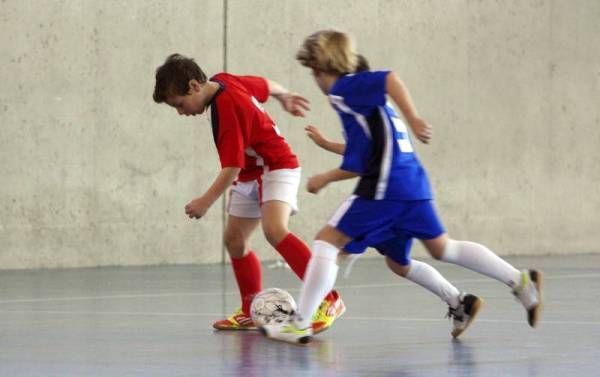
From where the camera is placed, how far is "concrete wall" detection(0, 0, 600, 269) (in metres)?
11.7

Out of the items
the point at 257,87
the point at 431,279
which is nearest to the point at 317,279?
the point at 431,279

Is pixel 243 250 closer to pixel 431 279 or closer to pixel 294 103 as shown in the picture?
pixel 294 103

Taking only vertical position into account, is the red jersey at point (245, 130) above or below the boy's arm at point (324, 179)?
above

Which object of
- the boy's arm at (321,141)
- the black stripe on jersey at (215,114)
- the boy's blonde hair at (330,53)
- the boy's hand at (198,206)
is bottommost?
the boy's hand at (198,206)

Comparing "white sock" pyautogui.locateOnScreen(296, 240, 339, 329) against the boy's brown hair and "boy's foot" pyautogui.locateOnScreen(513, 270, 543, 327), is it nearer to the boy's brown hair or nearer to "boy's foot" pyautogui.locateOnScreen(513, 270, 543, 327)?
"boy's foot" pyautogui.locateOnScreen(513, 270, 543, 327)

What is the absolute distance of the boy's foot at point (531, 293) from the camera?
252 inches

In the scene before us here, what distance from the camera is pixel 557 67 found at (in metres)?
15.2

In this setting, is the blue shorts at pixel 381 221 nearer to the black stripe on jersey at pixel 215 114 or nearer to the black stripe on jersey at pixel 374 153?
the black stripe on jersey at pixel 374 153

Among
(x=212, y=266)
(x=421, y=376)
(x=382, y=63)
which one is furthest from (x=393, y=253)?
(x=382, y=63)

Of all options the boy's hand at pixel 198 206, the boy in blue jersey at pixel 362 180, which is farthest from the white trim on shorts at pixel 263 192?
the boy in blue jersey at pixel 362 180

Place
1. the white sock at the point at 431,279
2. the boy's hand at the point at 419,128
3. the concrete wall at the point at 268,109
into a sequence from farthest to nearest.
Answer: the concrete wall at the point at 268,109 → the white sock at the point at 431,279 → the boy's hand at the point at 419,128

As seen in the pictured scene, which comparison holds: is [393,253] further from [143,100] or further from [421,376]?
[143,100]

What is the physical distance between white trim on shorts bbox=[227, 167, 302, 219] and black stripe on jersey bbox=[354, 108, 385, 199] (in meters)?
0.84

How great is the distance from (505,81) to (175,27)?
12.4ft
